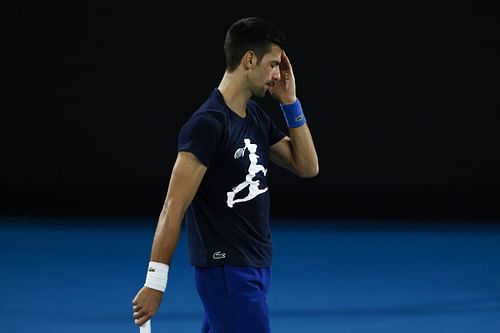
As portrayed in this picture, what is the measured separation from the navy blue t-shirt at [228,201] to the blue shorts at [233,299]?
0.11 feet

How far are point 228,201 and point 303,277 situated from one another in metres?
4.35

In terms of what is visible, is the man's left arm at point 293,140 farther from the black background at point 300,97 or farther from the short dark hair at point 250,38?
the black background at point 300,97

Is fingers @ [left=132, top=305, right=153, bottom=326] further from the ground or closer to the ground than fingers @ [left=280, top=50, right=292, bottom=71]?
closer to the ground

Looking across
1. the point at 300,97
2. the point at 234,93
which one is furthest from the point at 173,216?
the point at 300,97

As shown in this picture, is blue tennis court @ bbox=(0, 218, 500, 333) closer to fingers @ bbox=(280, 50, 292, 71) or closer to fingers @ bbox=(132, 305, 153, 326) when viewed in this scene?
fingers @ bbox=(280, 50, 292, 71)

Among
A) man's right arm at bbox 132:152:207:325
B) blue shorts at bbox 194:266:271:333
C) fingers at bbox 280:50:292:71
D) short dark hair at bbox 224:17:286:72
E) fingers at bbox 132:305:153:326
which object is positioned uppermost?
fingers at bbox 280:50:292:71

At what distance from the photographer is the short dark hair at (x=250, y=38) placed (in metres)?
3.38

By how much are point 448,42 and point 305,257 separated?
3.36 metres

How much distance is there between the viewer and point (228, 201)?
11.0 feet

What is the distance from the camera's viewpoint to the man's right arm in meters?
3.10

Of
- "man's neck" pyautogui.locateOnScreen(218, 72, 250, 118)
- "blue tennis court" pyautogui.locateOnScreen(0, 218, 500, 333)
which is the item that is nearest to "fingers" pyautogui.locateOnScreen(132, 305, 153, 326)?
"man's neck" pyautogui.locateOnScreen(218, 72, 250, 118)

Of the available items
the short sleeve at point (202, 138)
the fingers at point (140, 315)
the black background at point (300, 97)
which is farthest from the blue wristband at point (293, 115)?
the black background at point (300, 97)

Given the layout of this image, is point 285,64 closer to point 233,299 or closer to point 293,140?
point 293,140

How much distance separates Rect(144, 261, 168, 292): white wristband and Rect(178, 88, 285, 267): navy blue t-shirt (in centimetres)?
25
